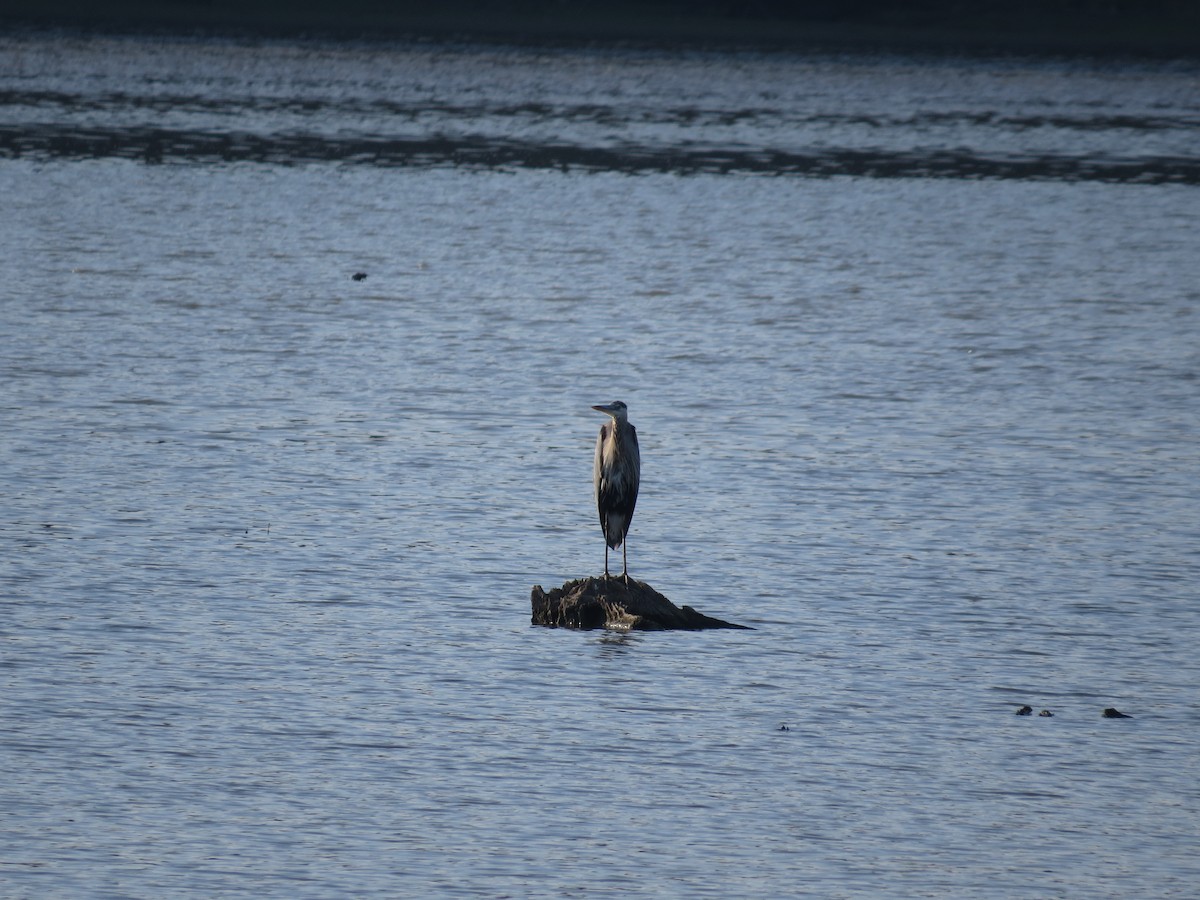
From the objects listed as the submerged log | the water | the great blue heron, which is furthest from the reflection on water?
the submerged log

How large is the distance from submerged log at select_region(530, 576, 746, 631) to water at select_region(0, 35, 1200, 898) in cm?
22

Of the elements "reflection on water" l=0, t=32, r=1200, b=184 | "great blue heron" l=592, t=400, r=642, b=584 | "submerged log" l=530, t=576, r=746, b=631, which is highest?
"reflection on water" l=0, t=32, r=1200, b=184

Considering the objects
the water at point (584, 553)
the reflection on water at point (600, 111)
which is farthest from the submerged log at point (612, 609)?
the reflection on water at point (600, 111)

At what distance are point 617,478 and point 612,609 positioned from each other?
864 mm

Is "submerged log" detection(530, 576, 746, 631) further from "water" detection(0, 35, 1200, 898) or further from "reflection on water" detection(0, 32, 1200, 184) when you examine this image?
"reflection on water" detection(0, 32, 1200, 184)

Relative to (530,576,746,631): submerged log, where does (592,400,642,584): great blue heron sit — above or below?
above

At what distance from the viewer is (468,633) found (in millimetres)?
13641

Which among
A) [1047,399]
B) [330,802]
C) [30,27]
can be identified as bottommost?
[330,802]

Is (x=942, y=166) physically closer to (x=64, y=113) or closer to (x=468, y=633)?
(x=64, y=113)

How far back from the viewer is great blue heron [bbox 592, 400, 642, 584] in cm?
1380

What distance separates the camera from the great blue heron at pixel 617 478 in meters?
13.8

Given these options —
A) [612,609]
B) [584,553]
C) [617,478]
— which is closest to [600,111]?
[584,553]

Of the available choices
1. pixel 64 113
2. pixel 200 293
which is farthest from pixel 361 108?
pixel 200 293

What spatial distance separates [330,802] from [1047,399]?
1366 cm
